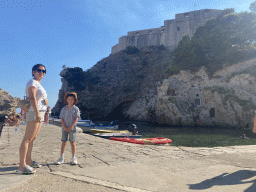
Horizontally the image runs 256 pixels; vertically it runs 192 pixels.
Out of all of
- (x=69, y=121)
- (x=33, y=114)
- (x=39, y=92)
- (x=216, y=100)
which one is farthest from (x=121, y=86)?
(x=33, y=114)

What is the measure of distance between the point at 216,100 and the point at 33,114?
99.4 feet

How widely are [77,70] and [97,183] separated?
56.3 metres

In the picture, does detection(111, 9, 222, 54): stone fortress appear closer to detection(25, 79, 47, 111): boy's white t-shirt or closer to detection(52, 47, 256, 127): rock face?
detection(52, 47, 256, 127): rock face

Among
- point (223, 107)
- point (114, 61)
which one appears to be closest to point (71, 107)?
point (223, 107)

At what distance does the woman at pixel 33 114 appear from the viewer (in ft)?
10.4

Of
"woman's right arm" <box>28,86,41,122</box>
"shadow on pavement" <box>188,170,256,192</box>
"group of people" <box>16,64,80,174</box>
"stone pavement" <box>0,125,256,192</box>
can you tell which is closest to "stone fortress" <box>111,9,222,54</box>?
"stone pavement" <box>0,125,256,192</box>

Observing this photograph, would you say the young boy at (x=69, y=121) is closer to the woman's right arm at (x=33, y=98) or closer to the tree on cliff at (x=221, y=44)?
the woman's right arm at (x=33, y=98)

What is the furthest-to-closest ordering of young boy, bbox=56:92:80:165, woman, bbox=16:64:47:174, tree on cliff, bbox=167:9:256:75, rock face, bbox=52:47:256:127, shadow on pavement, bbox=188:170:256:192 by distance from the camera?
tree on cliff, bbox=167:9:256:75
rock face, bbox=52:47:256:127
young boy, bbox=56:92:80:165
woman, bbox=16:64:47:174
shadow on pavement, bbox=188:170:256:192

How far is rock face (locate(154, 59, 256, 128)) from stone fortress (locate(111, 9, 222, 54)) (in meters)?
23.9

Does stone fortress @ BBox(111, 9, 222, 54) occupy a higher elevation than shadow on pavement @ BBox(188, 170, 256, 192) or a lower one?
higher

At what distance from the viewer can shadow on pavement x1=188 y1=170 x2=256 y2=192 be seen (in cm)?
282

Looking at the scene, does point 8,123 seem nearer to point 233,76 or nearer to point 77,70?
point 233,76

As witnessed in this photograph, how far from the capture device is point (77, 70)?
56.2 m

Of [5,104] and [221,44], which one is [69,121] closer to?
[5,104]
